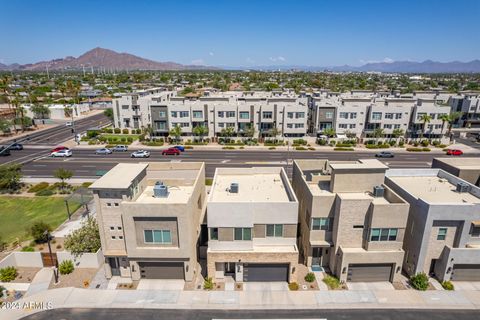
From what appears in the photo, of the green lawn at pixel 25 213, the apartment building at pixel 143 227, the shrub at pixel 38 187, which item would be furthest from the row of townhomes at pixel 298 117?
the apartment building at pixel 143 227

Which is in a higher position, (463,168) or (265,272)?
(463,168)

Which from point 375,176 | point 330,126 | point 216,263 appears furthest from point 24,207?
point 330,126

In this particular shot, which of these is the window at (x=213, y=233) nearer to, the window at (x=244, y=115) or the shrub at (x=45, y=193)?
the shrub at (x=45, y=193)

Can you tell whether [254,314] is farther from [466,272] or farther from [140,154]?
[140,154]

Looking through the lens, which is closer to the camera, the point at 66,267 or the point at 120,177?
the point at 120,177

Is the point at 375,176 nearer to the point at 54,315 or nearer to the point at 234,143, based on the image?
the point at 54,315

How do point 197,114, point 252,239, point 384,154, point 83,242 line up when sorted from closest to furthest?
point 252,239
point 83,242
point 384,154
point 197,114

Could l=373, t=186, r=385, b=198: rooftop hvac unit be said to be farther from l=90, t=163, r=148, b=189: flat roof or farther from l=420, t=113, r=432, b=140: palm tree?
l=420, t=113, r=432, b=140: palm tree

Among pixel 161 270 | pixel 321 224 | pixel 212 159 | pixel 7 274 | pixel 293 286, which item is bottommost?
pixel 212 159

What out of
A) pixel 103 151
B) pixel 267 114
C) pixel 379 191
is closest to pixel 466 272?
pixel 379 191
